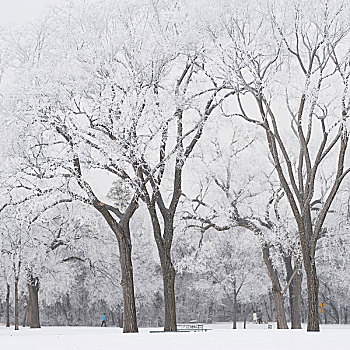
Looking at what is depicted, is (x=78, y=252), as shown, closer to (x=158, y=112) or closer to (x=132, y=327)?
(x=132, y=327)

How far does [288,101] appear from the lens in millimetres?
18469

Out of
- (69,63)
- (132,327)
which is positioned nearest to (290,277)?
(132,327)

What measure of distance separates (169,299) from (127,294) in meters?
1.41

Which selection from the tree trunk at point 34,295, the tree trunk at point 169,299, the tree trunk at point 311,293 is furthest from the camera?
the tree trunk at point 34,295

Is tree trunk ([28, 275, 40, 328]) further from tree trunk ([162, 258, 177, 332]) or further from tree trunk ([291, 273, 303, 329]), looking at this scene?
tree trunk ([162, 258, 177, 332])

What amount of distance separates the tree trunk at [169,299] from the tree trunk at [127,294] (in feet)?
3.50

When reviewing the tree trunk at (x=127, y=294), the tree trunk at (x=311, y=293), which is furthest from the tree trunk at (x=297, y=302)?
the tree trunk at (x=127, y=294)

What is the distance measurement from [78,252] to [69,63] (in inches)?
787

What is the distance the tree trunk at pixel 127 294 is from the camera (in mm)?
19406

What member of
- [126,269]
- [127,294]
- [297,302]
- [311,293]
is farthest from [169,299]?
[297,302]

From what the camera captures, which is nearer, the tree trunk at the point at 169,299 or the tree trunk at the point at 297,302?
the tree trunk at the point at 169,299

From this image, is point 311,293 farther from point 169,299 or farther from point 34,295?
point 34,295

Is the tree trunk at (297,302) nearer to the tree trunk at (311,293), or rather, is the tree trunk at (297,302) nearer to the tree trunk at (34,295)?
the tree trunk at (311,293)

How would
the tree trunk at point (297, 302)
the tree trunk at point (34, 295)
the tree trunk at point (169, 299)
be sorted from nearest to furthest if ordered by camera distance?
1. the tree trunk at point (169, 299)
2. the tree trunk at point (297, 302)
3. the tree trunk at point (34, 295)
